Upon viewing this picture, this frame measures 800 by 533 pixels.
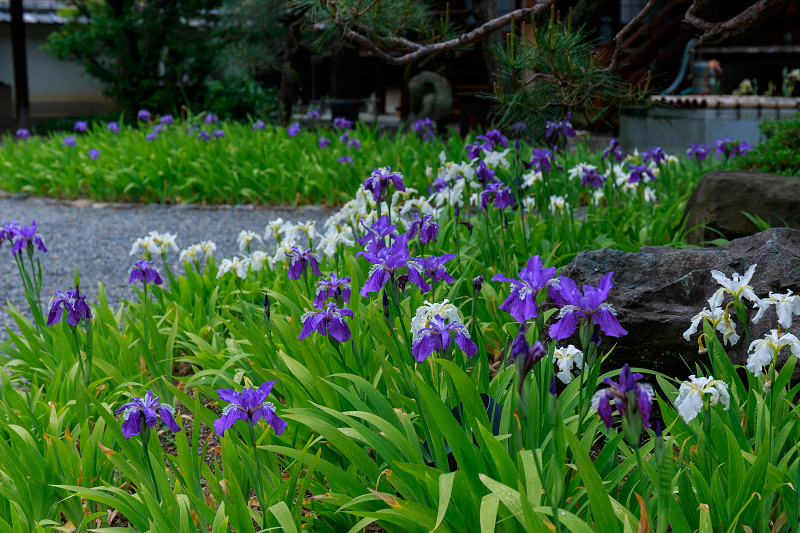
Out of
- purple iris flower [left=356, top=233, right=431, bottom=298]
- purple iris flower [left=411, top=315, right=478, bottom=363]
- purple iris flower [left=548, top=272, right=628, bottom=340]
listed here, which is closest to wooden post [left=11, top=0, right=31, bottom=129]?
purple iris flower [left=356, top=233, right=431, bottom=298]

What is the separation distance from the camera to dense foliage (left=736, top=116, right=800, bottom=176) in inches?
165

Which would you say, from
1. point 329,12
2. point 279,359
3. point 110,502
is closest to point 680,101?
point 329,12

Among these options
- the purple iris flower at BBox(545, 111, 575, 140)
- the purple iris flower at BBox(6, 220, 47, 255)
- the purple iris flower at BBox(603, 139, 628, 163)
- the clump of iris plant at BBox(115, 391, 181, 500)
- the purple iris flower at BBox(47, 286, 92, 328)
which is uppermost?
the purple iris flower at BBox(545, 111, 575, 140)

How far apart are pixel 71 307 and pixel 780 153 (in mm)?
3923

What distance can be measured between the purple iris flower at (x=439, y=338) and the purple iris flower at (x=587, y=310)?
0.80ft

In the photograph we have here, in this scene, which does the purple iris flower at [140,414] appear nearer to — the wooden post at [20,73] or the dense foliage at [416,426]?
the dense foliage at [416,426]

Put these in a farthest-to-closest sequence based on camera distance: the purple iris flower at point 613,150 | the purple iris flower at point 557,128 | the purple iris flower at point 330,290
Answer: the purple iris flower at point 613,150, the purple iris flower at point 557,128, the purple iris flower at point 330,290

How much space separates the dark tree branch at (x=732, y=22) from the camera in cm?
294

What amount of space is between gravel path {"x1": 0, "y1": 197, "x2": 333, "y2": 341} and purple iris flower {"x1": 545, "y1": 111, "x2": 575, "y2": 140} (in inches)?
101

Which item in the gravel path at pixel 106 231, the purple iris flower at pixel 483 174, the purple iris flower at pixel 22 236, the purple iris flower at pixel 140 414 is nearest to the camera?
the purple iris flower at pixel 140 414

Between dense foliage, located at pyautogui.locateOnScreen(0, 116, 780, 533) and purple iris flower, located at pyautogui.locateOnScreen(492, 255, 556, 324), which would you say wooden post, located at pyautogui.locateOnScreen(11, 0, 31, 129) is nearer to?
dense foliage, located at pyautogui.locateOnScreen(0, 116, 780, 533)

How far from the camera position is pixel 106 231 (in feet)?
19.7

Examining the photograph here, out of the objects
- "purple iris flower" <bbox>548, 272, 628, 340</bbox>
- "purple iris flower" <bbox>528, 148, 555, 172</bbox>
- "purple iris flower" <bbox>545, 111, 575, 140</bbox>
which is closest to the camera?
"purple iris flower" <bbox>548, 272, 628, 340</bbox>

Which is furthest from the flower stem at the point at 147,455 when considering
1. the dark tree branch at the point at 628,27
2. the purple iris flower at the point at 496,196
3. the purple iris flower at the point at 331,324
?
the dark tree branch at the point at 628,27
